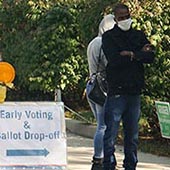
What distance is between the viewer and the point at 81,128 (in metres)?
11.7

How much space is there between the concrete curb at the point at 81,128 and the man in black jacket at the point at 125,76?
4266 mm

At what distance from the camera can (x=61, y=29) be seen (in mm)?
12859

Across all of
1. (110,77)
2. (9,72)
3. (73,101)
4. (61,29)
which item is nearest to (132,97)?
(110,77)

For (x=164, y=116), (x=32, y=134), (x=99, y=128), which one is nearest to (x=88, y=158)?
(x=164, y=116)

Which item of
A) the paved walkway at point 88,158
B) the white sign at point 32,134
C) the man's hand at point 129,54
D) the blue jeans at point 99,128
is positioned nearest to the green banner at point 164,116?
the paved walkway at point 88,158

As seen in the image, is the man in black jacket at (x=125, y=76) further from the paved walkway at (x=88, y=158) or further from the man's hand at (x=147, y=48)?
the paved walkway at (x=88, y=158)

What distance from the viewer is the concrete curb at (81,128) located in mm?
11242

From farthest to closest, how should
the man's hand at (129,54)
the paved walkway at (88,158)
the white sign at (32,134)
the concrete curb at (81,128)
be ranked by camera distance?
the concrete curb at (81,128) → the paved walkway at (88,158) → the man's hand at (129,54) → the white sign at (32,134)

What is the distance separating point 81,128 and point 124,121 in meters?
4.88

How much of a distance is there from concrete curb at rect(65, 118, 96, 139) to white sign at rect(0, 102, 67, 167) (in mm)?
5301

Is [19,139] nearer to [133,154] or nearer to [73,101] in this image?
[133,154]

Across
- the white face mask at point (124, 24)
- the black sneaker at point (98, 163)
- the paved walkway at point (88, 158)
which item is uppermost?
the white face mask at point (124, 24)

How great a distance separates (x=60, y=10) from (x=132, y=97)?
21.3 ft

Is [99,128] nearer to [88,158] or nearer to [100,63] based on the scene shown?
[100,63]
